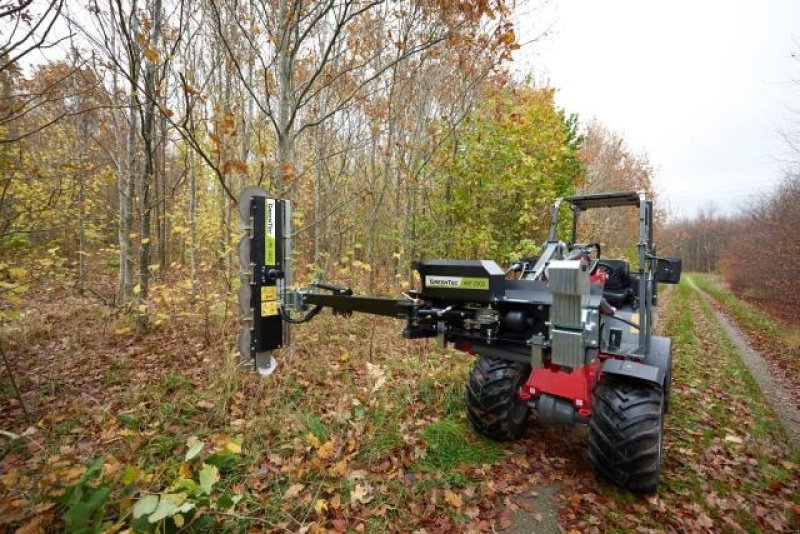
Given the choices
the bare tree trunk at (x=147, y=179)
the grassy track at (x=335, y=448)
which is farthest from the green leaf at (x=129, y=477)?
the bare tree trunk at (x=147, y=179)

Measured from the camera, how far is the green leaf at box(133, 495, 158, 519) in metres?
2.07

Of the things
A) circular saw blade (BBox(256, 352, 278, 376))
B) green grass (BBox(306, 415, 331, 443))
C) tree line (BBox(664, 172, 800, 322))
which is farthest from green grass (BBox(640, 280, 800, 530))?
tree line (BBox(664, 172, 800, 322))

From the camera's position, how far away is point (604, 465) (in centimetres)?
337

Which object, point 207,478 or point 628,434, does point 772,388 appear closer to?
point 628,434

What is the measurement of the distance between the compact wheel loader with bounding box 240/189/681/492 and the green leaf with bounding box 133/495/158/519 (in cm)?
109

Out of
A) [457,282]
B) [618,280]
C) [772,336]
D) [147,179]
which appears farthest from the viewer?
[772,336]

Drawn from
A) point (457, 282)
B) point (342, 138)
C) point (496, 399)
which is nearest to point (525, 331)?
point (457, 282)

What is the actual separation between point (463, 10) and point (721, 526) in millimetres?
5446

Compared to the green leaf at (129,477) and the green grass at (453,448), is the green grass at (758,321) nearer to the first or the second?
the green grass at (453,448)

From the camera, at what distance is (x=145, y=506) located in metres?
2.10

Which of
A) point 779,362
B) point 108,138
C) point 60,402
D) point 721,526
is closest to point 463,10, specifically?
point 721,526

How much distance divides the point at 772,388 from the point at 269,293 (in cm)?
839

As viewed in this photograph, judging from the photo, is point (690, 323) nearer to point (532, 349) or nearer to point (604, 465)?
point (604, 465)

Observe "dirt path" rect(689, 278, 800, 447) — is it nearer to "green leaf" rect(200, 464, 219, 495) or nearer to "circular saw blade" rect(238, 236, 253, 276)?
"green leaf" rect(200, 464, 219, 495)
